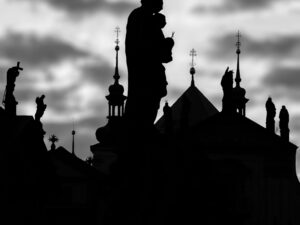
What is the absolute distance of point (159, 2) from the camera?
49.4 feet

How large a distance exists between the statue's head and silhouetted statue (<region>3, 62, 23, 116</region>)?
587 inches

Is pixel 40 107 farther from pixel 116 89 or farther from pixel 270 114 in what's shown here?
pixel 116 89

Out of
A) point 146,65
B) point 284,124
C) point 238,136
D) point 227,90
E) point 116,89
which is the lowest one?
point 146,65

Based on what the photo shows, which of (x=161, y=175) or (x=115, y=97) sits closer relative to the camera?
(x=161, y=175)

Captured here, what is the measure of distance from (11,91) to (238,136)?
107 ft

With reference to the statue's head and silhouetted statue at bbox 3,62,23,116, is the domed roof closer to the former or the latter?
silhouetted statue at bbox 3,62,23,116

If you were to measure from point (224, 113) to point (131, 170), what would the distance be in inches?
1835

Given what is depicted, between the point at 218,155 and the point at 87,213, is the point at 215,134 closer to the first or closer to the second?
the point at 218,155

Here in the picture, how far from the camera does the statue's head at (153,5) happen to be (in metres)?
15.0

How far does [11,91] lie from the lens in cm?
2975

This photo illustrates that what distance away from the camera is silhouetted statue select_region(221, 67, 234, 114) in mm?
51487

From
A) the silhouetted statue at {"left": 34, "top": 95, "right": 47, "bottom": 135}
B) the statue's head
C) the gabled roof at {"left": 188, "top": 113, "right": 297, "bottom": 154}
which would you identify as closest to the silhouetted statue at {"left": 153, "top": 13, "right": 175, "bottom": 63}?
the statue's head

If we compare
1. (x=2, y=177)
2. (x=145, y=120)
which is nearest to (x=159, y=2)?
(x=145, y=120)

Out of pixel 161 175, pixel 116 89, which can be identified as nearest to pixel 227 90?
pixel 116 89
